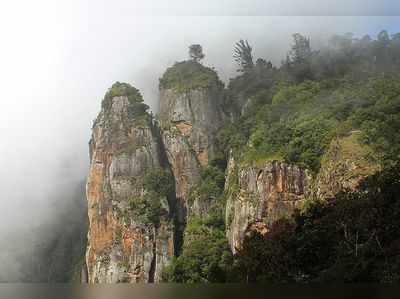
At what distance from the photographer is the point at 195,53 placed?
144 m

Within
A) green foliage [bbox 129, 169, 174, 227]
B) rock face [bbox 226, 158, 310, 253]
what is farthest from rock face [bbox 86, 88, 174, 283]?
rock face [bbox 226, 158, 310, 253]

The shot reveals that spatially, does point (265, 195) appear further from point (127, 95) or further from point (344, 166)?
point (127, 95)

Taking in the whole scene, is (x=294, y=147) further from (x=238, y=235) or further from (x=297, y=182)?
(x=238, y=235)

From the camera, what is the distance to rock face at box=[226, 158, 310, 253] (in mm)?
87500

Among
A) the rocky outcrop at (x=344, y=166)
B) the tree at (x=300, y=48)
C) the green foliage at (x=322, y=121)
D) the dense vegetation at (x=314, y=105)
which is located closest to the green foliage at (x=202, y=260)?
the green foliage at (x=322, y=121)

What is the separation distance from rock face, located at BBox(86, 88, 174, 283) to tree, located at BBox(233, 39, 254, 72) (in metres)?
28.5

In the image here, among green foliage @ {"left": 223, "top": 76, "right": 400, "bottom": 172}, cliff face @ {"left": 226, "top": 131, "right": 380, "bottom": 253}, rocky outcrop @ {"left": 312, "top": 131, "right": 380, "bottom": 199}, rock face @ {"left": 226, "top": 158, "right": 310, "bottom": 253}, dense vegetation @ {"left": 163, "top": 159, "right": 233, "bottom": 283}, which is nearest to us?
rocky outcrop @ {"left": 312, "top": 131, "right": 380, "bottom": 199}

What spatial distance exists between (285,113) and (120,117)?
42690mm

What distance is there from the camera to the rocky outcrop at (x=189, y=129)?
128500mm

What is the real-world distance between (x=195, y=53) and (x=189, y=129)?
74.6 feet

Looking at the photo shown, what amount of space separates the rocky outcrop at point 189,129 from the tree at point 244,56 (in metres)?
9.08

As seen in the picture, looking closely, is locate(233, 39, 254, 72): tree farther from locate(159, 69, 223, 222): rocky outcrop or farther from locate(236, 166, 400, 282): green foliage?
locate(236, 166, 400, 282): green foliage

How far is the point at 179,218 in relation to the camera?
402 ft

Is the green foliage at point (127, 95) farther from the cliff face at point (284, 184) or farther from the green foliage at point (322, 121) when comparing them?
the cliff face at point (284, 184)
